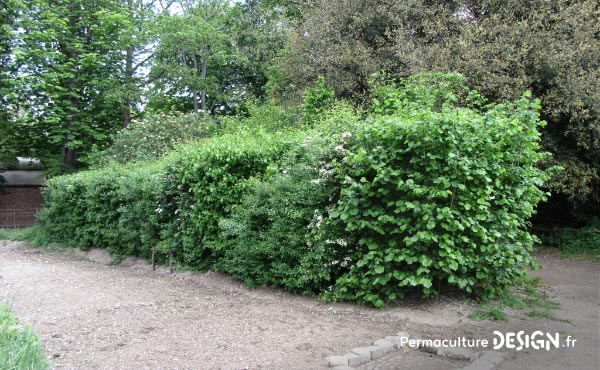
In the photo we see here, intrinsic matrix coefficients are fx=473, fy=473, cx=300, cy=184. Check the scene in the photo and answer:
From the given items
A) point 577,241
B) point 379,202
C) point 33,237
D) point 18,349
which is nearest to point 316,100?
point 379,202

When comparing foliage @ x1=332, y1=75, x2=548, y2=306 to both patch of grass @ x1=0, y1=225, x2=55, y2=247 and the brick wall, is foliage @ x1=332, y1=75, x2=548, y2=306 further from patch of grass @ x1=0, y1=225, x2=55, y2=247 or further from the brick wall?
the brick wall

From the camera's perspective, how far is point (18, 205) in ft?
80.7

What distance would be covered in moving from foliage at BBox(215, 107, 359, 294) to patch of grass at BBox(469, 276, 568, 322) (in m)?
1.96

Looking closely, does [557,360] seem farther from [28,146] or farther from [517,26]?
[28,146]

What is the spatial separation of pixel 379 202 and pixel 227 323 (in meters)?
2.57

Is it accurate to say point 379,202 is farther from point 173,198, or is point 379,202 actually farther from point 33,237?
point 33,237

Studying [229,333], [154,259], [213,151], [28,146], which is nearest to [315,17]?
[213,151]

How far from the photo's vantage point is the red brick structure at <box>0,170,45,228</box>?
23.3 meters

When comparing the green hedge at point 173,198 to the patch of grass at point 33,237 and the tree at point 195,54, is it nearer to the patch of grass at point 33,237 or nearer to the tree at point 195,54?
the patch of grass at point 33,237

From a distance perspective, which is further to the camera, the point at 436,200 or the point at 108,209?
the point at 108,209

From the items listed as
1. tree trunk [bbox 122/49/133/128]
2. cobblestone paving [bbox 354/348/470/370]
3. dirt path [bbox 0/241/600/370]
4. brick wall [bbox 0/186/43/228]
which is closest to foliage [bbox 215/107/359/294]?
dirt path [bbox 0/241/600/370]

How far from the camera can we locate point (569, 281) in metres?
8.66

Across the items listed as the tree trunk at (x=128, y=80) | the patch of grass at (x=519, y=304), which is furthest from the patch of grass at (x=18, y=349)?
the tree trunk at (x=128, y=80)

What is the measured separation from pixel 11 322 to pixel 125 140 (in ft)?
40.5
